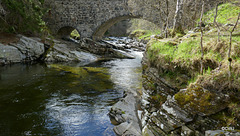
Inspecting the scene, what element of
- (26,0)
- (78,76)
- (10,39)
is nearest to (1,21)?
(10,39)

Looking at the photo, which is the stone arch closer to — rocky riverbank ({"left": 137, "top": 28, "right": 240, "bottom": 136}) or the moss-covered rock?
rocky riverbank ({"left": 137, "top": 28, "right": 240, "bottom": 136})

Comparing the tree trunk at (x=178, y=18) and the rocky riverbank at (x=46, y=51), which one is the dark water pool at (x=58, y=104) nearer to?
the tree trunk at (x=178, y=18)

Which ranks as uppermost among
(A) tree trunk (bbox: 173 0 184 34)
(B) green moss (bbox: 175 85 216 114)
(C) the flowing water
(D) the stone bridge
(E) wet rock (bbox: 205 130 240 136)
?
(D) the stone bridge

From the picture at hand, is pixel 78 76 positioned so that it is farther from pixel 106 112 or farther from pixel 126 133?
pixel 126 133

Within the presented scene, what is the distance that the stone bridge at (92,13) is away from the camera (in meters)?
19.5

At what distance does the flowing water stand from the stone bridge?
12.2m

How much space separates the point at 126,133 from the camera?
4184 mm

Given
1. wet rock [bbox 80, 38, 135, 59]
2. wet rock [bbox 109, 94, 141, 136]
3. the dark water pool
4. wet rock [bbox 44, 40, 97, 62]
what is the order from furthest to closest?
wet rock [bbox 80, 38, 135, 59]
wet rock [bbox 44, 40, 97, 62]
the dark water pool
wet rock [bbox 109, 94, 141, 136]

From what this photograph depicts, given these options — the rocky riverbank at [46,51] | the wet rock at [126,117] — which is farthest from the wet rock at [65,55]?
the wet rock at [126,117]

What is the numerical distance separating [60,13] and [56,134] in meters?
22.1

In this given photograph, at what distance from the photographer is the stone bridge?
1955cm

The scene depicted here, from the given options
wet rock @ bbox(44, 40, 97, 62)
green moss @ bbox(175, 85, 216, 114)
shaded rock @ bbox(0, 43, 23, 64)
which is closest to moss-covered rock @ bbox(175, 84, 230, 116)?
green moss @ bbox(175, 85, 216, 114)

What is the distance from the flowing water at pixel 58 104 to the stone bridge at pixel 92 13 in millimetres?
12219

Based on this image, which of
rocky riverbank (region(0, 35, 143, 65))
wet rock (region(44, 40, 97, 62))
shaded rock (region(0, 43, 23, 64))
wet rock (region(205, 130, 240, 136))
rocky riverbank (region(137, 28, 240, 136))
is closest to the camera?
wet rock (region(205, 130, 240, 136))
